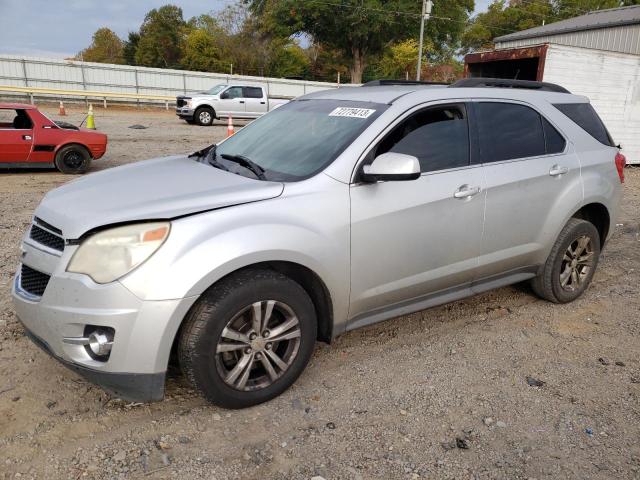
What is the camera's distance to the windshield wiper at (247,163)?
3322mm

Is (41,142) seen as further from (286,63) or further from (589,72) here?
(286,63)

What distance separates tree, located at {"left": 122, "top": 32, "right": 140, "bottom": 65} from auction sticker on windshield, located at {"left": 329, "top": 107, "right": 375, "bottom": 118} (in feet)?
221

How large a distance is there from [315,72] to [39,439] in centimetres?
6094

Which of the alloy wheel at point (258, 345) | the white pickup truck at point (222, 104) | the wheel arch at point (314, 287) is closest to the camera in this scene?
the alloy wheel at point (258, 345)

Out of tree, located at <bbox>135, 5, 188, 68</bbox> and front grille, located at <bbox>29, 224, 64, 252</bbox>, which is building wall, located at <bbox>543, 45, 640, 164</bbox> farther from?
tree, located at <bbox>135, 5, 188, 68</bbox>

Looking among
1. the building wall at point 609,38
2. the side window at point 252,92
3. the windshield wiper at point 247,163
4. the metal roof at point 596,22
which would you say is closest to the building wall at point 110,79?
the side window at point 252,92

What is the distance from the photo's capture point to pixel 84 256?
105 inches

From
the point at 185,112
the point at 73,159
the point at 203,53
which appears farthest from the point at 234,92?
the point at 203,53

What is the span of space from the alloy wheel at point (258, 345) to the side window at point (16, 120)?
8.36 meters

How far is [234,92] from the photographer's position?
2297cm

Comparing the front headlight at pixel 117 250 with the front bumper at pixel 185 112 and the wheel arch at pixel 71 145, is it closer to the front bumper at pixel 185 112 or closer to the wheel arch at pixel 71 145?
the wheel arch at pixel 71 145

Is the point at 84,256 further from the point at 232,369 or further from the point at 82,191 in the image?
the point at 232,369

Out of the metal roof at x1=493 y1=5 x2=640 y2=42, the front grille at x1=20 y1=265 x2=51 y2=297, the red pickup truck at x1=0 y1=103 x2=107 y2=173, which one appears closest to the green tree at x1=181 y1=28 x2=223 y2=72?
the metal roof at x1=493 y1=5 x2=640 y2=42

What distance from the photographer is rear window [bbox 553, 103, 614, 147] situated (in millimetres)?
4441
